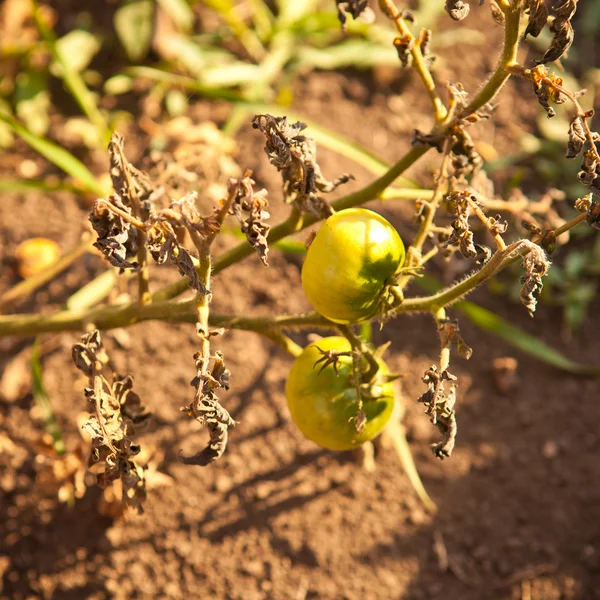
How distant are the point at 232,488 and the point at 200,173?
1.16 meters

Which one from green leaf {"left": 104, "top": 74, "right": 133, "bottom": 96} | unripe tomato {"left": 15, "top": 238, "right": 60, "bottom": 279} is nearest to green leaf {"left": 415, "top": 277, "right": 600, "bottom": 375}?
unripe tomato {"left": 15, "top": 238, "right": 60, "bottom": 279}

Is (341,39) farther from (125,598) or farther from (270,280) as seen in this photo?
(125,598)

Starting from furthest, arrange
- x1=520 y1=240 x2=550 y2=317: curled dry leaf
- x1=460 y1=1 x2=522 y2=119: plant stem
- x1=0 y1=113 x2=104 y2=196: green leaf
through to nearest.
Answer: x1=0 y1=113 x2=104 y2=196: green leaf, x1=460 y1=1 x2=522 y2=119: plant stem, x1=520 y1=240 x2=550 y2=317: curled dry leaf

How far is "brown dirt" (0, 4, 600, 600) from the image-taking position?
2266mm

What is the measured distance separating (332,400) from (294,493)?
102 cm

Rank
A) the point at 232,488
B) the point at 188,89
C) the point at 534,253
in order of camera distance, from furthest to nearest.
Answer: the point at 188,89
the point at 232,488
the point at 534,253

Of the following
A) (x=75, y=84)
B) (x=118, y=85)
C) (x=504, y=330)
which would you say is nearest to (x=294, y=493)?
(x=504, y=330)

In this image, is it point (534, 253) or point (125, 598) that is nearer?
A: point (534, 253)

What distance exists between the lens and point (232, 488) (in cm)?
239

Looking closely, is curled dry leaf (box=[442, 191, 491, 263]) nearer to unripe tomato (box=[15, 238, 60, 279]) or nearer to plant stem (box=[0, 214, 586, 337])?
plant stem (box=[0, 214, 586, 337])

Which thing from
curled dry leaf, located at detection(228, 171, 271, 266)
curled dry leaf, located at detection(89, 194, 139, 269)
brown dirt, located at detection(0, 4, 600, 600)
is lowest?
brown dirt, located at detection(0, 4, 600, 600)

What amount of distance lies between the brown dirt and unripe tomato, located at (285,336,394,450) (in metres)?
0.92

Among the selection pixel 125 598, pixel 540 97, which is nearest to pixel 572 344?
pixel 540 97

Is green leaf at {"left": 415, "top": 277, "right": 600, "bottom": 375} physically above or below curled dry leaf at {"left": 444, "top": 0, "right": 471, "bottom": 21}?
below
